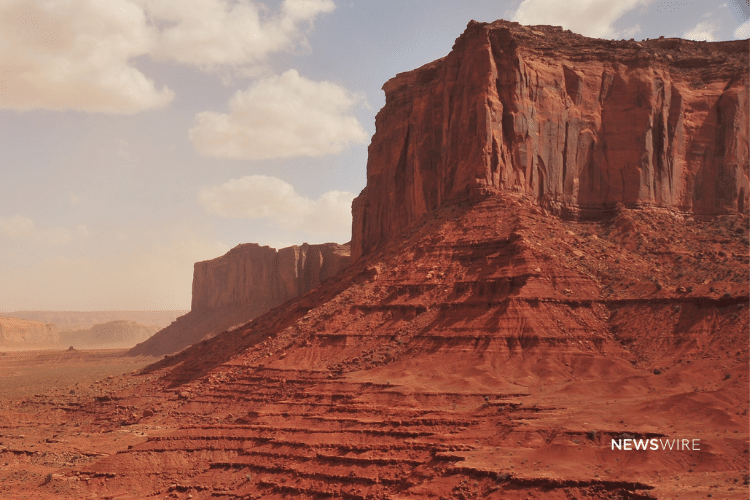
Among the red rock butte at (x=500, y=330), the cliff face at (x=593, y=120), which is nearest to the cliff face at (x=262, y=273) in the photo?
the red rock butte at (x=500, y=330)

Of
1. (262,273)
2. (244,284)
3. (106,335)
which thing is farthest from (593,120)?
(106,335)

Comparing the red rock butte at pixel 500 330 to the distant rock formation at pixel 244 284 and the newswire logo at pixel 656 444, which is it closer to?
the newswire logo at pixel 656 444

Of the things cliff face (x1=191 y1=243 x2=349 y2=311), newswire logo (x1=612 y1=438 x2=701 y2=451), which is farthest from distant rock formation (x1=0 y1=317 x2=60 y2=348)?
newswire logo (x1=612 y1=438 x2=701 y2=451)

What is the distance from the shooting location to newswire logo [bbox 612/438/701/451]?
21656mm

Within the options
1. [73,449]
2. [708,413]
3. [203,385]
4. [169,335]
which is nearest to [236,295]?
[169,335]

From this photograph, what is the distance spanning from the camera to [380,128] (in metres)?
60.0

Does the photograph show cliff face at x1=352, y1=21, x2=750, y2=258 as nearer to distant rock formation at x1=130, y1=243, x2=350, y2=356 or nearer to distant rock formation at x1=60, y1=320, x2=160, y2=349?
distant rock formation at x1=130, y1=243, x2=350, y2=356

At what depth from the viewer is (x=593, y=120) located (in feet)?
154

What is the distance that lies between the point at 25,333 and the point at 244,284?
6132cm

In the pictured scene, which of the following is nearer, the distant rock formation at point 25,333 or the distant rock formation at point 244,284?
the distant rock formation at point 244,284

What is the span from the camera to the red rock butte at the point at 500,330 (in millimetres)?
24906

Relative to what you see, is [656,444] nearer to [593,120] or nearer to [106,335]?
[593,120]

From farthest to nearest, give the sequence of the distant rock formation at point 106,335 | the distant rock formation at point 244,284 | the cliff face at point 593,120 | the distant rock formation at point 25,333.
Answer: the distant rock formation at point 106,335 < the distant rock formation at point 25,333 < the distant rock formation at point 244,284 < the cliff face at point 593,120

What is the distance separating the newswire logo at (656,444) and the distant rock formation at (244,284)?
52622 millimetres
